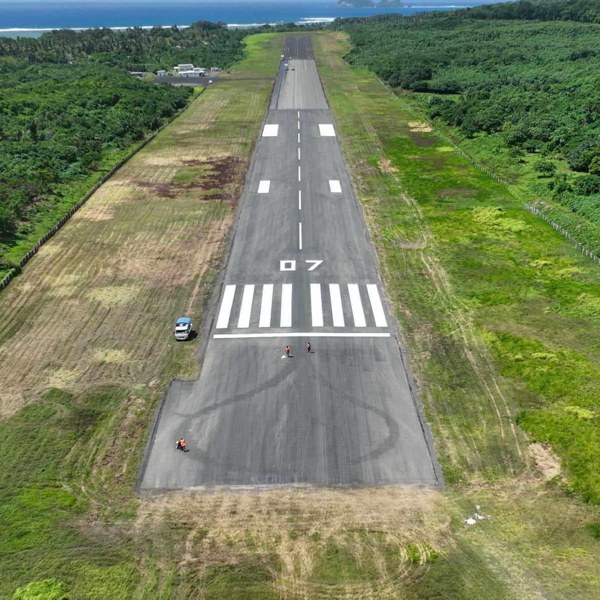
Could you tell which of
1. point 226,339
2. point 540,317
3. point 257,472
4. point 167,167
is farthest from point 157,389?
point 167,167

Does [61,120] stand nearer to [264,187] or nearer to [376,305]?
[264,187]

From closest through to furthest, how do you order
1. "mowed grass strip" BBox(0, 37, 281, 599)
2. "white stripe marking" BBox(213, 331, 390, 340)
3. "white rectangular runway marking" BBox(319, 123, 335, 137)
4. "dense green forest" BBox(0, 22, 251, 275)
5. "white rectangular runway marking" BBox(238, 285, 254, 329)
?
"mowed grass strip" BBox(0, 37, 281, 599) < "white stripe marking" BBox(213, 331, 390, 340) < "white rectangular runway marking" BBox(238, 285, 254, 329) < "dense green forest" BBox(0, 22, 251, 275) < "white rectangular runway marking" BBox(319, 123, 335, 137)

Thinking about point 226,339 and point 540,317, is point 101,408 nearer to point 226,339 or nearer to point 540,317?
point 226,339

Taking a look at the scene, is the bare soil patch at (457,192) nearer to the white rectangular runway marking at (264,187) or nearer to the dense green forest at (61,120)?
the white rectangular runway marking at (264,187)

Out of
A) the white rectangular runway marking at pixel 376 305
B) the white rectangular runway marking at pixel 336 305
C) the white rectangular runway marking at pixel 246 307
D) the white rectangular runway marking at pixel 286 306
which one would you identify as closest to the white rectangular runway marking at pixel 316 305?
the white rectangular runway marking at pixel 336 305

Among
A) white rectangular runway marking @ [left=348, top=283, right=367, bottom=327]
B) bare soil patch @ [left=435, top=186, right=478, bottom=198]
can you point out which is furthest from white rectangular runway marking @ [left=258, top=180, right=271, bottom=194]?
white rectangular runway marking @ [left=348, top=283, right=367, bottom=327]

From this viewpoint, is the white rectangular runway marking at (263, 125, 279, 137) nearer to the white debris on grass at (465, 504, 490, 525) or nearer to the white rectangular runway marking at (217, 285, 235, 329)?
the white rectangular runway marking at (217, 285, 235, 329)
